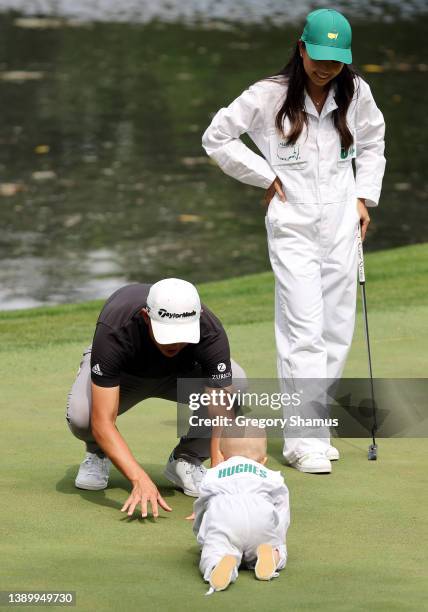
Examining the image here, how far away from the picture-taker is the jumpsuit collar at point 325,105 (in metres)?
5.68

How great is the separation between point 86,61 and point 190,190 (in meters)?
7.32

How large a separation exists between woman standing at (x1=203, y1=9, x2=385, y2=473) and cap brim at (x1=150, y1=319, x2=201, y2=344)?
1015 mm

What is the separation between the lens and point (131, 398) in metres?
5.43

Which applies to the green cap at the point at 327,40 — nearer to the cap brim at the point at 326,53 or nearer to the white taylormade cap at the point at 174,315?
the cap brim at the point at 326,53

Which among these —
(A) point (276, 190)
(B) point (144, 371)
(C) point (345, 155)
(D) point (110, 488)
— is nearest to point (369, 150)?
(C) point (345, 155)

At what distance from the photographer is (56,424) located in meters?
6.32

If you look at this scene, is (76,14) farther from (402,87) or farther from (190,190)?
(190,190)

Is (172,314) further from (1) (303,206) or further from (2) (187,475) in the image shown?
(1) (303,206)

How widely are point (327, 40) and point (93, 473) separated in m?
1.78

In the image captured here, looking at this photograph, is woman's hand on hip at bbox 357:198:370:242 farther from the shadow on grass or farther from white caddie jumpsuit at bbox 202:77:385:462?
the shadow on grass

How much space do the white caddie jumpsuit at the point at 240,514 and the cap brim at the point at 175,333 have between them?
0.45 metres

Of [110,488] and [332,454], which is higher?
[110,488]

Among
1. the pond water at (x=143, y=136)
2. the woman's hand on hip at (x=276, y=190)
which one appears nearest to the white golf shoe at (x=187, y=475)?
the woman's hand on hip at (x=276, y=190)

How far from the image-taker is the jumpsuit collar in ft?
18.6
